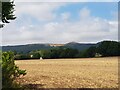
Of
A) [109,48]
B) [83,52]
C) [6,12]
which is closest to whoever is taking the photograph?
[6,12]

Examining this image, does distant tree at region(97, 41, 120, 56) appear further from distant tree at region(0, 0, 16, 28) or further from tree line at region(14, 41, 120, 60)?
distant tree at region(0, 0, 16, 28)

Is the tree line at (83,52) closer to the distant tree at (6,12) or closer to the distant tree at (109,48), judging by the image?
the distant tree at (109,48)

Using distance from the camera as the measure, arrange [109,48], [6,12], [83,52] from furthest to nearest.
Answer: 1. [83,52]
2. [109,48]
3. [6,12]

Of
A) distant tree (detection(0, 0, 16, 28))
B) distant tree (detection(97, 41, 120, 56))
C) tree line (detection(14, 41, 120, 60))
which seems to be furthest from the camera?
distant tree (detection(97, 41, 120, 56))

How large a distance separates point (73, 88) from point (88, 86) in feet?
3.50

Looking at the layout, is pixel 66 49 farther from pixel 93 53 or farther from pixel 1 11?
pixel 1 11

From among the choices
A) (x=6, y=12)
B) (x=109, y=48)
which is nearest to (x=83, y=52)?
(x=109, y=48)

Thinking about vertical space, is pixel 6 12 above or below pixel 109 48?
above

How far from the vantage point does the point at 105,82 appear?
22328 mm

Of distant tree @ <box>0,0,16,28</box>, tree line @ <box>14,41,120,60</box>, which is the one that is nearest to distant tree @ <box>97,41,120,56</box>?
tree line @ <box>14,41,120,60</box>

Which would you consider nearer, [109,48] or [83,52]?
[109,48]

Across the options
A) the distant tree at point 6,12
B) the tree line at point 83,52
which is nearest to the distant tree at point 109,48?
the tree line at point 83,52

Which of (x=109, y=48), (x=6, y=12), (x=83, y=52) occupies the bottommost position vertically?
(x=83, y=52)

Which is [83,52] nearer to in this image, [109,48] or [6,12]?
[109,48]
